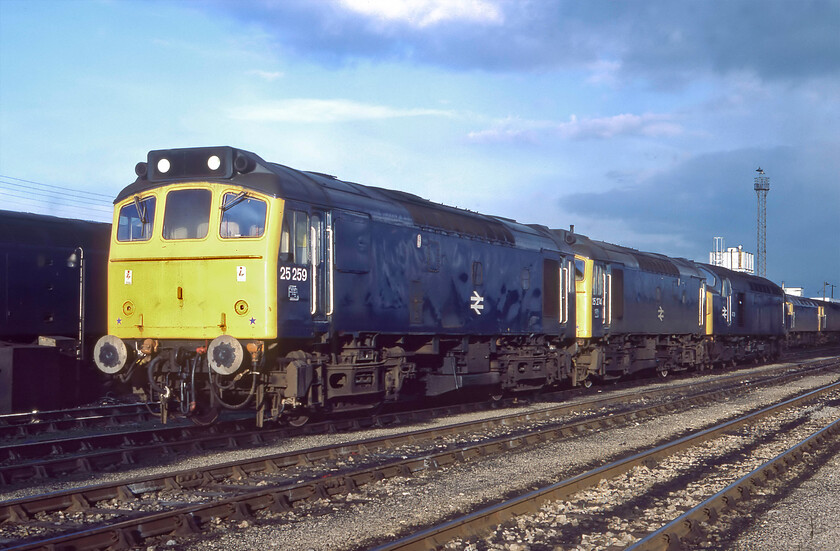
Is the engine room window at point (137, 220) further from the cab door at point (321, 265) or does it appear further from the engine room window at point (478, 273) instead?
the engine room window at point (478, 273)

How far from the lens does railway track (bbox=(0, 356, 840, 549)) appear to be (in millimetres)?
7133

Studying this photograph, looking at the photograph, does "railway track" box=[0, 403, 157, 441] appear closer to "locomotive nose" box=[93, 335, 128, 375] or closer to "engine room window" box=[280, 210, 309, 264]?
"locomotive nose" box=[93, 335, 128, 375]

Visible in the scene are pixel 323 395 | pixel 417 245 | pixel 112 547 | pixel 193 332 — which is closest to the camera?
pixel 112 547

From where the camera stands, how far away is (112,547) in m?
6.68

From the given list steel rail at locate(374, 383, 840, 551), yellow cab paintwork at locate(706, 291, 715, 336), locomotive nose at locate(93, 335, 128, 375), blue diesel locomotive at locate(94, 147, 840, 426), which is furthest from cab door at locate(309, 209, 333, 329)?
yellow cab paintwork at locate(706, 291, 715, 336)

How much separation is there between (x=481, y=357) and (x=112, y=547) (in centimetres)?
1100

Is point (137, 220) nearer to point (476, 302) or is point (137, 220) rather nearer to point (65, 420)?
point (65, 420)

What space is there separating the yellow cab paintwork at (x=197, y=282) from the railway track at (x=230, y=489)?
1.99m

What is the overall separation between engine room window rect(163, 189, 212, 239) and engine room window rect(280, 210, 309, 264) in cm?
108

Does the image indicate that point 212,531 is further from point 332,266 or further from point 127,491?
point 332,266

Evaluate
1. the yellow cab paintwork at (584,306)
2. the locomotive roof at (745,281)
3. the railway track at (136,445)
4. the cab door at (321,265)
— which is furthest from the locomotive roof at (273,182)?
the locomotive roof at (745,281)

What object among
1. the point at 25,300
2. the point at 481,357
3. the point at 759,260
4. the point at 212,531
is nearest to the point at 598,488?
the point at 212,531

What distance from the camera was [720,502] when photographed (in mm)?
8422

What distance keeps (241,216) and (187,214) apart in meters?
0.85
